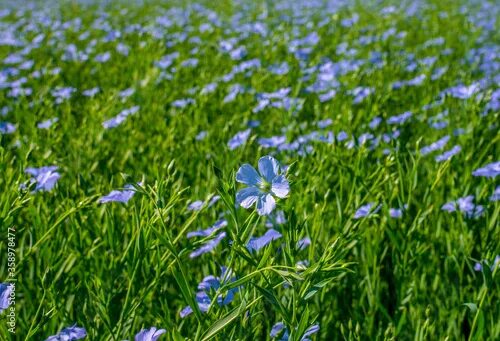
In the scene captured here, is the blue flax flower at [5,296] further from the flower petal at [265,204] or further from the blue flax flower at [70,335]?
the flower petal at [265,204]

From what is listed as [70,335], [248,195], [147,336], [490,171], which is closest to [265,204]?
[248,195]

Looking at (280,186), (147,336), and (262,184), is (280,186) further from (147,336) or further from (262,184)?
(147,336)

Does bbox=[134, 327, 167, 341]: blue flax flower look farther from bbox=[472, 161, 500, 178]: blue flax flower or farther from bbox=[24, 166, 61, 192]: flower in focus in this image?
bbox=[472, 161, 500, 178]: blue flax flower

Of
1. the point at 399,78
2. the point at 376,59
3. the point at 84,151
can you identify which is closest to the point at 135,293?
the point at 84,151

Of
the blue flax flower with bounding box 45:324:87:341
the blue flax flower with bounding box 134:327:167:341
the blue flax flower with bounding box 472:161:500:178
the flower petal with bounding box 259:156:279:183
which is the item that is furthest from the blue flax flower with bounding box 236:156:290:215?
the blue flax flower with bounding box 472:161:500:178

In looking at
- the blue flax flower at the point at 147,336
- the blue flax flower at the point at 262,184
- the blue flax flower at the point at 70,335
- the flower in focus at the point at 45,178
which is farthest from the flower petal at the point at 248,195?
the flower in focus at the point at 45,178

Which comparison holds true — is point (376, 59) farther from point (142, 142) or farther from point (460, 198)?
point (460, 198)
